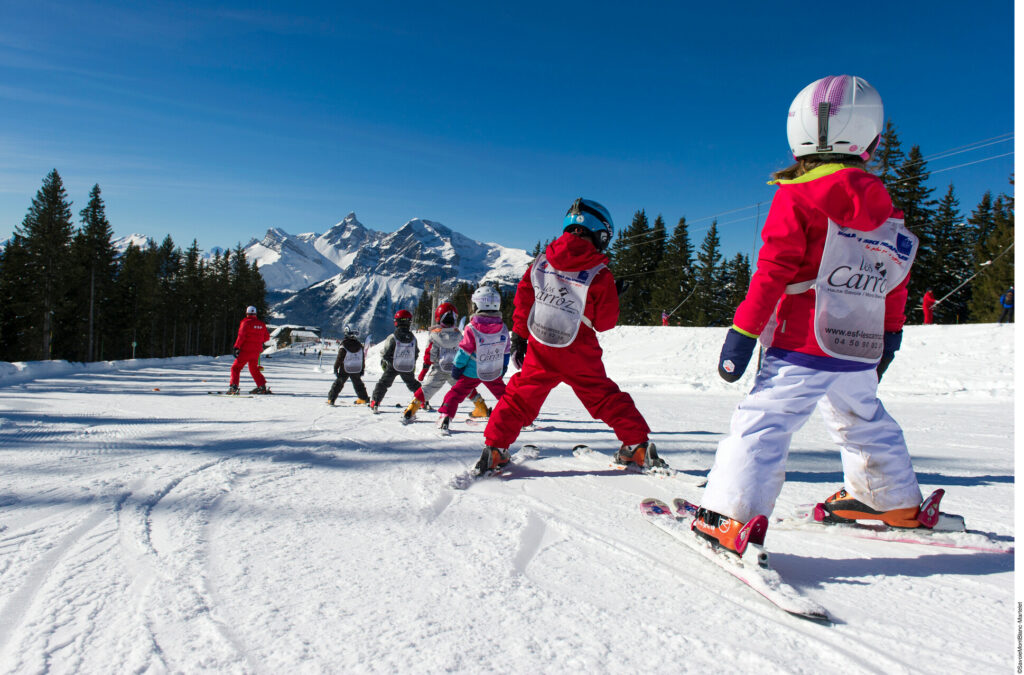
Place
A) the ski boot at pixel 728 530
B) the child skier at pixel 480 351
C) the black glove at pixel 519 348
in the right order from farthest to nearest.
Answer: the child skier at pixel 480 351 < the black glove at pixel 519 348 < the ski boot at pixel 728 530

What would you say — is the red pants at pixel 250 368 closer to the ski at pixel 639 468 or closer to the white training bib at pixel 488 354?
the white training bib at pixel 488 354

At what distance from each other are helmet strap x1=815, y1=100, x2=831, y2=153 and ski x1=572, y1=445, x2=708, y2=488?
1.93 m

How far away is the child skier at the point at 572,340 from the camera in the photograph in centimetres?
340

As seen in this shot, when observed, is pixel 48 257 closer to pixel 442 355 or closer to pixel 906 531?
pixel 442 355

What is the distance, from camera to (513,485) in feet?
10.2

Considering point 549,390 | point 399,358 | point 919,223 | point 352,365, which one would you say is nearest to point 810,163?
point 549,390

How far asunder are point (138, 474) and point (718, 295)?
47269mm

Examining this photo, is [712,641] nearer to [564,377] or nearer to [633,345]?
[564,377]

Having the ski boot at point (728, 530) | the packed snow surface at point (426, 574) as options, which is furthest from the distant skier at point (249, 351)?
the ski boot at point (728, 530)

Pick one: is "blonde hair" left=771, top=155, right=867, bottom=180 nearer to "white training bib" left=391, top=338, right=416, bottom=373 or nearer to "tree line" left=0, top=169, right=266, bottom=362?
"white training bib" left=391, top=338, right=416, bottom=373

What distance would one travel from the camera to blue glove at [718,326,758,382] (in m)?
2.01

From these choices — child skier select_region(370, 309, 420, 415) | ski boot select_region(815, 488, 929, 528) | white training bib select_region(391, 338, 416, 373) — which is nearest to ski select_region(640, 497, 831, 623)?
ski boot select_region(815, 488, 929, 528)

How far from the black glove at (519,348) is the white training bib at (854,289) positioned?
1.97m

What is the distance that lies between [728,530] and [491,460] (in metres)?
1.68
